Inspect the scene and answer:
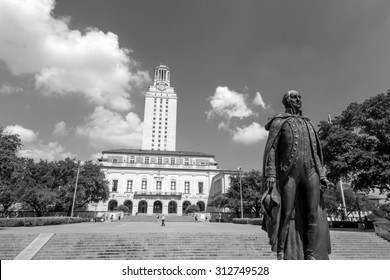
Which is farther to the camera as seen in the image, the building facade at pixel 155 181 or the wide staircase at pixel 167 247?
the building facade at pixel 155 181

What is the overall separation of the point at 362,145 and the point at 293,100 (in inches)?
889

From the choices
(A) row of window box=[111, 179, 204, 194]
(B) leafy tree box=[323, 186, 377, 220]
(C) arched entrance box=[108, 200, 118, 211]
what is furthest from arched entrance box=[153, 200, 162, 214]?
(B) leafy tree box=[323, 186, 377, 220]

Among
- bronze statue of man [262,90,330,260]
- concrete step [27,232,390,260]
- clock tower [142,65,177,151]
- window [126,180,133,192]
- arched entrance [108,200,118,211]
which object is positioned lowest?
concrete step [27,232,390,260]

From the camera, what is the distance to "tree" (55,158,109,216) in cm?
4122

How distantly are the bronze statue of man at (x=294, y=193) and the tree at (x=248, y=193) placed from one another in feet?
132


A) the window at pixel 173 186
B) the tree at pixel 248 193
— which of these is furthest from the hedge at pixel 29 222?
the window at pixel 173 186

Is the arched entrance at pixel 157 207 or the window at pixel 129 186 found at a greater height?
the window at pixel 129 186

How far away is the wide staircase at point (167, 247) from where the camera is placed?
41.5 ft

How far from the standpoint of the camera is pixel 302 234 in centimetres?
410

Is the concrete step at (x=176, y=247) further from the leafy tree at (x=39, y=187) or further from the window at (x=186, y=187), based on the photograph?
the window at (x=186, y=187)

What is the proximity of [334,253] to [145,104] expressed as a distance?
322 ft

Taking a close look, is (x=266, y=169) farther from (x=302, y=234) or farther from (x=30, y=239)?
(x=30, y=239)

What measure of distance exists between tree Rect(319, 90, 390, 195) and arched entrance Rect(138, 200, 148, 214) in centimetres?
5827

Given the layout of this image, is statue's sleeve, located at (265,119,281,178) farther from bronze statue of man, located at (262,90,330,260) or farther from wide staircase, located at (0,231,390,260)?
wide staircase, located at (0,231,390,260)
